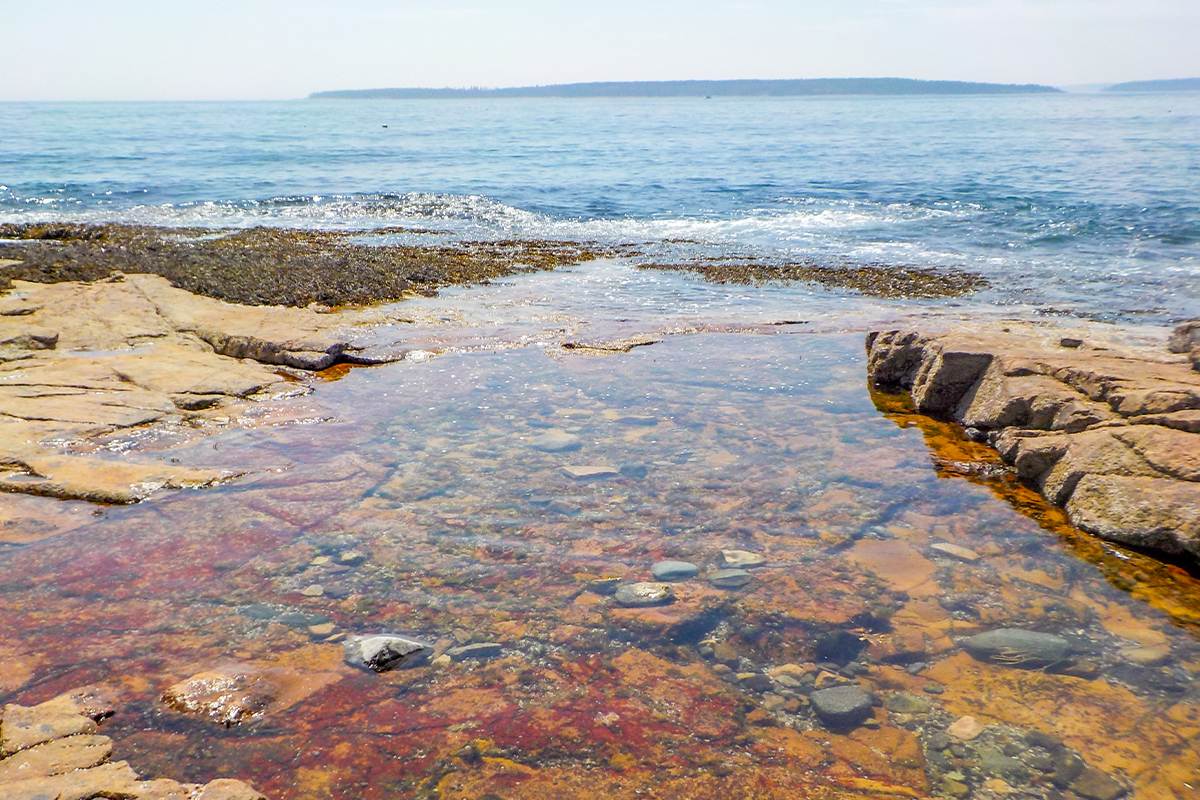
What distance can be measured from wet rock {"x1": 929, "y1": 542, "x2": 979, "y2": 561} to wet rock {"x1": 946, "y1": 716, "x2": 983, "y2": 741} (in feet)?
4.99

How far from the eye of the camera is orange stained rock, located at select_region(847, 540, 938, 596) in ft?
14.5

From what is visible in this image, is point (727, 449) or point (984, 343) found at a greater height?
point (984, 343)

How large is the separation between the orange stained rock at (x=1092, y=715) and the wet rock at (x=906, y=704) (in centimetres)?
10

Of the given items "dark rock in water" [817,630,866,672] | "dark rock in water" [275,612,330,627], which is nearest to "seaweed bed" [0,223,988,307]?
"dark rock in water" [275,612,330,627]

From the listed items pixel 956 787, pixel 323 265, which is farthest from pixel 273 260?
pixel 956 787

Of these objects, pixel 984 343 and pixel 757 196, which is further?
pixel 757 196

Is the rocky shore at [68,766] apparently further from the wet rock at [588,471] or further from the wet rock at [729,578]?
the wet rock at [588,471]

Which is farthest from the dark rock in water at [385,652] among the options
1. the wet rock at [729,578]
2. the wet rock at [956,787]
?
the wet rock at [956,787]

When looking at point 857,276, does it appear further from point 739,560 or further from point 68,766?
point 68,766

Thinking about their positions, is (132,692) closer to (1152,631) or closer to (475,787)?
(475,787)

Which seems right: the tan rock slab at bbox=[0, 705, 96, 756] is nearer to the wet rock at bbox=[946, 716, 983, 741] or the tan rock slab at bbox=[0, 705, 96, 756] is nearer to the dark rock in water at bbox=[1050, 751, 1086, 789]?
the wet rock at bbox=[946, 716, 983, 741]

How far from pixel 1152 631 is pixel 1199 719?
27.9 inches

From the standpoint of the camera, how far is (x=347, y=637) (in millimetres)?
3824

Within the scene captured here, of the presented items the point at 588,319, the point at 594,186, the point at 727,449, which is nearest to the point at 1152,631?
the point at 727,449
